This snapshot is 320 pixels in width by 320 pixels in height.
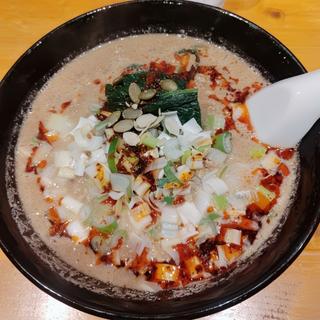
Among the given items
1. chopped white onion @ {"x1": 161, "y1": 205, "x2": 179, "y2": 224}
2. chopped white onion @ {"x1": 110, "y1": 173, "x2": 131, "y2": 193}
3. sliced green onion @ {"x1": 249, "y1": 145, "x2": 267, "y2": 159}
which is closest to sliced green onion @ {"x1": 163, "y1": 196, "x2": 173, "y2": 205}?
chopped white onion @ {"x1": 161, "y1": 205, "x2": 179, "y2": 224}

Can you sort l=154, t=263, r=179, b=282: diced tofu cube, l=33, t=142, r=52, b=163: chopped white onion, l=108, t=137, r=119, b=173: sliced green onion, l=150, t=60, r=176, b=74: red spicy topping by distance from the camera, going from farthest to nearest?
l=150, t=60, r=176, b=74: red spicy topping, l=33, t=142, r=52, b=163: chopped white onion, l=108, t=137, r=119, b=173: sliced green onion, l=154, t=263, r=179, b=282: diced tofu cube

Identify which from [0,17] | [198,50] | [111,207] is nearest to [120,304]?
[111,207]

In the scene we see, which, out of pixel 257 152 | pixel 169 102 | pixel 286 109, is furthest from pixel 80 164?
pixel 286 109

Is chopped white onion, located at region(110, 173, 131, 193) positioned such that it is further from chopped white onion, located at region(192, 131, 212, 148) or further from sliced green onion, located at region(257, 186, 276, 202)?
sliced green onion, located at region(257, 186, 276, 202)

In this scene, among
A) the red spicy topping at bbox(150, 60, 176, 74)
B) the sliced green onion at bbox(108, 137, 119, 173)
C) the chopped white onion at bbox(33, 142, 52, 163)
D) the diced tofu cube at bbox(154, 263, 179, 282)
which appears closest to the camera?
the diced tofu cube at bbox(154, 263, 179, 282)

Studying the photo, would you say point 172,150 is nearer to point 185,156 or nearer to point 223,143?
point 185,156

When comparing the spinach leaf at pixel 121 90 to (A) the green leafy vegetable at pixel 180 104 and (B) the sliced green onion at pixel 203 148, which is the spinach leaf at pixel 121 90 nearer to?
(A) the green leafy vegetable at pixel 180 104

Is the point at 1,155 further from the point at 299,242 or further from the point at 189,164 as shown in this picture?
the point at 299,242

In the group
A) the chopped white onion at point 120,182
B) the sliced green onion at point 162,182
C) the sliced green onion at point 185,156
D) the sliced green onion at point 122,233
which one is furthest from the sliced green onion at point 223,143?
the sliced green onion at point 122,233
